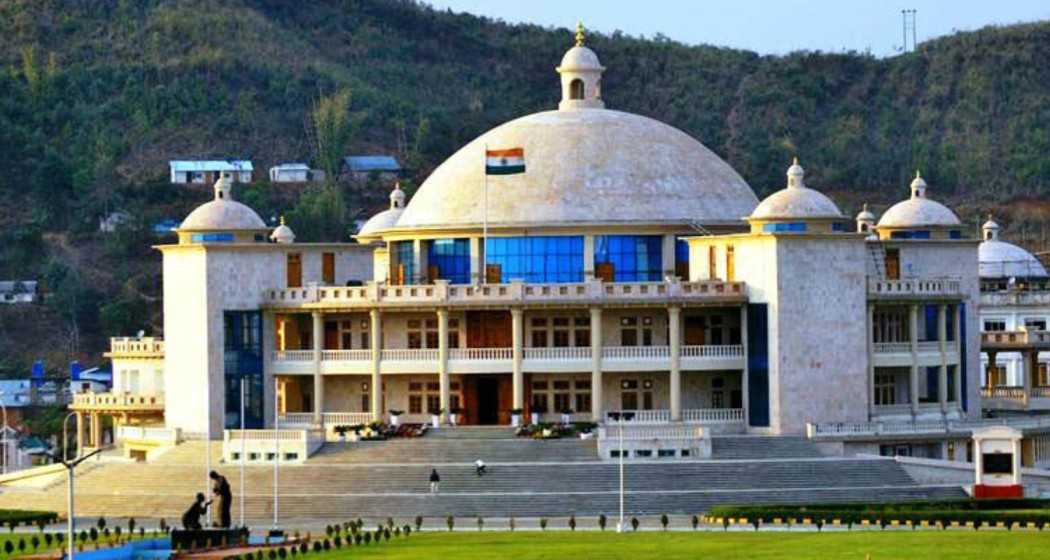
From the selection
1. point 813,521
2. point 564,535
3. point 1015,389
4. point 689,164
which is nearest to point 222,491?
point 564,535

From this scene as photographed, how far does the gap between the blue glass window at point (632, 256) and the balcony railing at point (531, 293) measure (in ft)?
11.6

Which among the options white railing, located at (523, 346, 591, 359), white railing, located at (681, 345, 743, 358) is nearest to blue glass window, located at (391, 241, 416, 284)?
white railing, located at (523, 346, 591, 359)

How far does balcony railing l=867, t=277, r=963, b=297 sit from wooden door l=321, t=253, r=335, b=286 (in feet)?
65.8

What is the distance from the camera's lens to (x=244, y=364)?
5133 inches

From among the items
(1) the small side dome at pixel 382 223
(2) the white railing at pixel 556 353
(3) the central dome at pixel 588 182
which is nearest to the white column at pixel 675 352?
(2) the white railing at pixel 556 353

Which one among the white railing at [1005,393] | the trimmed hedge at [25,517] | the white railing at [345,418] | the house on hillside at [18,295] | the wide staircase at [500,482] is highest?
the house on hillside at [18,295]

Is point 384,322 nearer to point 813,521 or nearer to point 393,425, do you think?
point 393,425

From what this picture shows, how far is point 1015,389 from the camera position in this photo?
14325 cm

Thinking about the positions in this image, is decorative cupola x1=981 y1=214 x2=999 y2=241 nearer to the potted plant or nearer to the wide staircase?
the potted plant

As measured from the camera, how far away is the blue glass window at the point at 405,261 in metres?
135

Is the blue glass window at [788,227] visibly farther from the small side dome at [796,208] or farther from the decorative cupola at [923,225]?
the decorative cupola at [923,225]

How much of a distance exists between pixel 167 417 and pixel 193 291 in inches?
179

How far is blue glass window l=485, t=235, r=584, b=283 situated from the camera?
132m

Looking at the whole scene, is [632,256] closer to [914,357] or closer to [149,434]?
[914,357]
